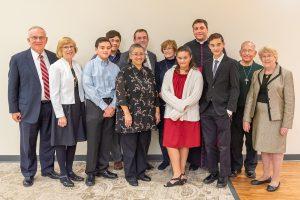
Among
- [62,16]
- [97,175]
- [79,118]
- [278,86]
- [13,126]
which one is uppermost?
[62,16]

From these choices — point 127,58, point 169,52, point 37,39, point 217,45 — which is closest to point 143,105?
point 127,58

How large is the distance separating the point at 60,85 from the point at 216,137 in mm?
1672

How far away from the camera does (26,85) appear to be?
340 centimetres

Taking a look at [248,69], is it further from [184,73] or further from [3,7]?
[3,7]

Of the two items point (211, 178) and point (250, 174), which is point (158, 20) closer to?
point (211, 178)

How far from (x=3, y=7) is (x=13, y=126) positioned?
1501 mm

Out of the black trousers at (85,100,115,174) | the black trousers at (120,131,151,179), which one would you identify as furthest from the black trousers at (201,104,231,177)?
the black trousers at (85,100,115,174)

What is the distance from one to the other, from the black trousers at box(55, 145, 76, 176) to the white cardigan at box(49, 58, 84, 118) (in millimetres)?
392

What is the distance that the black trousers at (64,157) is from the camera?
3400 millimetres

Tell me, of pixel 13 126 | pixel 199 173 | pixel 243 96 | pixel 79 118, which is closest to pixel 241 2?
pixel 243 96

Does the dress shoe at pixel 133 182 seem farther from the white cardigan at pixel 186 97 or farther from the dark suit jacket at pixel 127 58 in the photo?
the dark suit jacket at pixel 127 58

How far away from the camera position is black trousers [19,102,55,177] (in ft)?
11.4

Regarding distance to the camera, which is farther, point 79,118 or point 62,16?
point 62,16

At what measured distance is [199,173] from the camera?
381 centimetres
